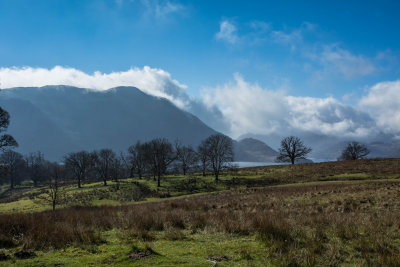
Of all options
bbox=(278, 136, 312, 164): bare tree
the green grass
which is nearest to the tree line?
bbox=(278, 136, 312, 164): bare tree

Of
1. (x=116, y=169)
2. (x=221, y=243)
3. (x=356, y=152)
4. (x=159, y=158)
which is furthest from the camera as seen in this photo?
(x=356, y=152)

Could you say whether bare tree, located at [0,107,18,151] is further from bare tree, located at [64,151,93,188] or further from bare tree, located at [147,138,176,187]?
bare tree, located at [64,151,93,188]

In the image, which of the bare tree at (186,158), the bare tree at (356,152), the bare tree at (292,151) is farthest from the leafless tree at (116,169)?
the bare tree at (356,152)

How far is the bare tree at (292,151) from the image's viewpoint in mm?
80438

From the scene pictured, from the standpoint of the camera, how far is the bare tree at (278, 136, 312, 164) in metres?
80.4

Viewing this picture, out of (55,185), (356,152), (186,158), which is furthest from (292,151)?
(55,185)

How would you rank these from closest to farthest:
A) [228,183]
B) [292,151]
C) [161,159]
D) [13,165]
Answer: [228,183]
[161,159]
[292,151]
[13,165]

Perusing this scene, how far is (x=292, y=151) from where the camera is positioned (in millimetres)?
81312

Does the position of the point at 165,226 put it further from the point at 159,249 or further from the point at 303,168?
the point at 303,168

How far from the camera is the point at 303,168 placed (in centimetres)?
→ 5538

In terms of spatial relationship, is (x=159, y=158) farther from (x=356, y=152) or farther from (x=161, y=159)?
(x=356, y=152)

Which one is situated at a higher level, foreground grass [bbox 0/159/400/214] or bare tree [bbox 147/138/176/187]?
bare tree [bbox 147/138/176/187]

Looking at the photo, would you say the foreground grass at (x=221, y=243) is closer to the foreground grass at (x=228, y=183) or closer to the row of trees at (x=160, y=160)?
the foreground grass at (x=228, y=183)

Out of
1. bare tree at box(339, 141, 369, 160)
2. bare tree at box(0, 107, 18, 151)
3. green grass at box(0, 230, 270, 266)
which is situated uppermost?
bare tree at box(0, 107, 18, 151)
